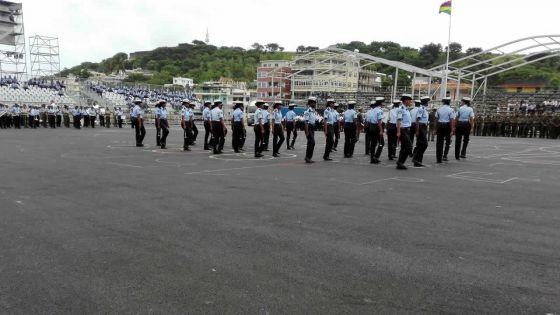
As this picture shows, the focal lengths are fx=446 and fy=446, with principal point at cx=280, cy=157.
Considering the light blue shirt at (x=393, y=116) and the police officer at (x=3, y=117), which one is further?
the police officer at (x=3, y=117)

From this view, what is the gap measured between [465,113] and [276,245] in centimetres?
1208

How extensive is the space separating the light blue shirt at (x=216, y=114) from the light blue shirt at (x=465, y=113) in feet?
28.3

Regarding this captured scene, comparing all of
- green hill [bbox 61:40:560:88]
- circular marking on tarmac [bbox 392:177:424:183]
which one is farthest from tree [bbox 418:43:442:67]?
circular marking on tarmac [bbox 392:177:424:183]

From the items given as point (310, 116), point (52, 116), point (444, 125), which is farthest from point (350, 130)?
point (52, 116)

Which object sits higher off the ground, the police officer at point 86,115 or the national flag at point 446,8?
the national flag at point 446,8

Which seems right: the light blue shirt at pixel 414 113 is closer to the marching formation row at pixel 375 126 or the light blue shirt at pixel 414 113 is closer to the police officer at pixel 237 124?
the marching formation row at pixel 375 126

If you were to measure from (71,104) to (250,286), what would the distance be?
4656 centimetres

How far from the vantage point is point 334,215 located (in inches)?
276

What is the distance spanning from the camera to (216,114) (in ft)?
56.4

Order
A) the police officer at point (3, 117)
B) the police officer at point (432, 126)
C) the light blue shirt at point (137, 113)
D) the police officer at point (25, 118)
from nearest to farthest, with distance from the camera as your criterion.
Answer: the light blue shirt at point (137, 113), the police officer at point (432, 126), the police officer at point (3, 117), the police officer at point (25, 118)

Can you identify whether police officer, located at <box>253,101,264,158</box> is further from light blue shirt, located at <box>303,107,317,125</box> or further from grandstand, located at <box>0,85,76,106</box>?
grandstand, located at <box>0,85,76,106</box>

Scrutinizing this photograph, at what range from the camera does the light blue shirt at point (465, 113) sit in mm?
15227

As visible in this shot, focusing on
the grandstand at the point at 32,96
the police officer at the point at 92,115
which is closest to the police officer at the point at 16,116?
the grandstand at the point at 32,96

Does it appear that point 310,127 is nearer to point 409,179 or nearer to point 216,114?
point 216,114
